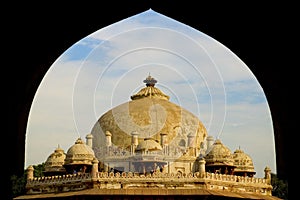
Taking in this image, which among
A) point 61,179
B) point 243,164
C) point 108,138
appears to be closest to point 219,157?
point 243,164

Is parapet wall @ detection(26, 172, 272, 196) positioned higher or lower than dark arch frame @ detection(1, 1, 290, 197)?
lower

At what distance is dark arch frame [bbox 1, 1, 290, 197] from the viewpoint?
2081 centimetres

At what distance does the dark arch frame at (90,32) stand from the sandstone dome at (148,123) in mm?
2996

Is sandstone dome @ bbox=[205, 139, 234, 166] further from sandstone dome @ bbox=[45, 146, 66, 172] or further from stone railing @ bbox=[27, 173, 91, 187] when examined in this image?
sandstone dome @ bbox=[45, 146, 66, 172]

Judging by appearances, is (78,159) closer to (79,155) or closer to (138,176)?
(79,155)

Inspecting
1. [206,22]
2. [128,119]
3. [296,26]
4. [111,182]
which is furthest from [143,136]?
[296,26]

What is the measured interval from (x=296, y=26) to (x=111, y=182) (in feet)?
26.4

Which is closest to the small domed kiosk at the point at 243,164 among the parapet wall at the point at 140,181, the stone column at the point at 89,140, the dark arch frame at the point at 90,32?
the dark arch frame at the point at 90,32

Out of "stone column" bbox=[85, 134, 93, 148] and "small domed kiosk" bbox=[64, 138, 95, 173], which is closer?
"small domed kiosk" bbox=[64, 138, 95, 173]

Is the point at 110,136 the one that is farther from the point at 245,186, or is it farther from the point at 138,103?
the point at 245,186

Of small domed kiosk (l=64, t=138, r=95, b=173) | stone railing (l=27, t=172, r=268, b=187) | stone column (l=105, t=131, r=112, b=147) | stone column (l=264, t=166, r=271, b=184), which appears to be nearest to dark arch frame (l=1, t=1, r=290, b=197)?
stone column (l=264, t=166, r=271, b=184)

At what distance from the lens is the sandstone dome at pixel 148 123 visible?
2577cm

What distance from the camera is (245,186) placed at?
24312mm

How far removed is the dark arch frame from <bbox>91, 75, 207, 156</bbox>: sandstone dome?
3.00 m
